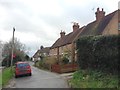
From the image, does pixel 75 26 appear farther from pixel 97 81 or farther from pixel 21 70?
pixel 97 81

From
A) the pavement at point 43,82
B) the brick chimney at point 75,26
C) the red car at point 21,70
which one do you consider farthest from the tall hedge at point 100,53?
the brick chimney at point 75,26

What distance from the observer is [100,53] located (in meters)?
17.2

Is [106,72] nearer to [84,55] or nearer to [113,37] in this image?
[113,37]

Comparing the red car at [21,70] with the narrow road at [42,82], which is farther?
the red car at [21,70]

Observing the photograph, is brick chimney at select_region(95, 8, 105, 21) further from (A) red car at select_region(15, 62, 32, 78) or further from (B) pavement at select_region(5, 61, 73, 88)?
(B) pavement at select_region(5, 61, 73, 88)

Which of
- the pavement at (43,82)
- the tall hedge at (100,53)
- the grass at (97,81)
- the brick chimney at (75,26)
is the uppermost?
the brick chimney at (75,26)

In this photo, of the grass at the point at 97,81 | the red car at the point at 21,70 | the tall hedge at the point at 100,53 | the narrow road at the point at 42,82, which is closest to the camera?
the grass at the point at 97,81

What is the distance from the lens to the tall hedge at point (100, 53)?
15.4m

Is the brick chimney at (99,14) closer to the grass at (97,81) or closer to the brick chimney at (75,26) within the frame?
the brick chimney at (75,26)

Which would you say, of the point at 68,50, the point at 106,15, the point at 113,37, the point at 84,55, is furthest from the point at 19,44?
the point at 113,37

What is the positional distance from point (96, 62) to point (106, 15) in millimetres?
24030

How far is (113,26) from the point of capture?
3678 centimetres

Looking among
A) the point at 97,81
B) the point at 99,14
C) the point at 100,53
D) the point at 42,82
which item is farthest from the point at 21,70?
the point at 99,14

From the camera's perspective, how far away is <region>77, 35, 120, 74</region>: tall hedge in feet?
50.7
